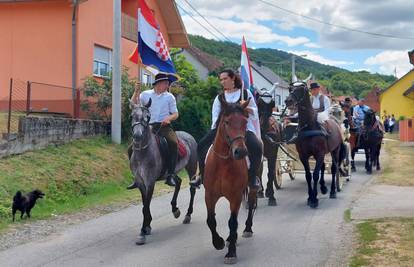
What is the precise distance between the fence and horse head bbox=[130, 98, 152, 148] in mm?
8013

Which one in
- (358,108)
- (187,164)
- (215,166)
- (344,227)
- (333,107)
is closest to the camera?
(215,166)

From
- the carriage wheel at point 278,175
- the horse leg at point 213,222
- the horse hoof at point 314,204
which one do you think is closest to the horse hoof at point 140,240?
the horse leg at point 213,222

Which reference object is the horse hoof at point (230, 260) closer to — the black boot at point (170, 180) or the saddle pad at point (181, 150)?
the black boot at point (170, 180)

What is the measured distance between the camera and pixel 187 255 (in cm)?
795

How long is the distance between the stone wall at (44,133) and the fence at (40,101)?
1.02 m

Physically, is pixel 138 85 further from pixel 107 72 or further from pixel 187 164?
pixel 107 72

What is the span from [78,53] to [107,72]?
250 cm

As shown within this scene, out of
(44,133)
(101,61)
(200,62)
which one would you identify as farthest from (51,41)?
(200,62)

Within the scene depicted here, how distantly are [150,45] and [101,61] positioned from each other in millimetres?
12213

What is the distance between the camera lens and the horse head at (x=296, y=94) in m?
11.9

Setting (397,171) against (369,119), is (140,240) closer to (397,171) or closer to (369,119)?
(397,171)

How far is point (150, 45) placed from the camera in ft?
36.9

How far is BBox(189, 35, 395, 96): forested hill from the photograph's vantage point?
2822 inches

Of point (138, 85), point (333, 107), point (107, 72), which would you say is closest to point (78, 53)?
point (107, 72)
